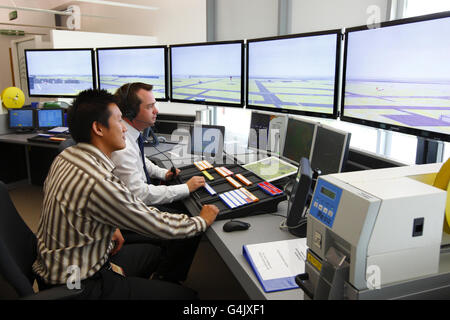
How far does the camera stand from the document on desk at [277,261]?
99cm

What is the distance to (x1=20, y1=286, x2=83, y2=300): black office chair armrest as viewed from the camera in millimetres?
1067

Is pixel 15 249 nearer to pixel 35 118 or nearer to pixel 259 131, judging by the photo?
pixel 259 131

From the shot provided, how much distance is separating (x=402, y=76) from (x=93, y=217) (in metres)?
1.21

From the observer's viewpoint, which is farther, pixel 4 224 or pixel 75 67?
pixel 75 67

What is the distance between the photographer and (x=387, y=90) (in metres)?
1.41

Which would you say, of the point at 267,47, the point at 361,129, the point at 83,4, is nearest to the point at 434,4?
the point at 361,129

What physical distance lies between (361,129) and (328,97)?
1.35 meters

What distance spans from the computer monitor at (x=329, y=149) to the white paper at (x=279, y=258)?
391mm

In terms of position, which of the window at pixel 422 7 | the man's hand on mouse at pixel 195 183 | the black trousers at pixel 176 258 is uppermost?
the window at pixel 422 7

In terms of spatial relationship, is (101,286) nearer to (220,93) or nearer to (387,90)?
(387,90)

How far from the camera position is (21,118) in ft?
11.6

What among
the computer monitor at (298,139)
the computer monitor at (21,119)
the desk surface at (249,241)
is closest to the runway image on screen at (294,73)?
the computer monitor at (298,139)

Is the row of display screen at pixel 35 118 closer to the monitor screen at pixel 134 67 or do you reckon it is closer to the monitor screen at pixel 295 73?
the monitor screen at pixel 134 67

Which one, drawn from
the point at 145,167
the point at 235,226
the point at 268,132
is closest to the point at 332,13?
the point at 268,132
